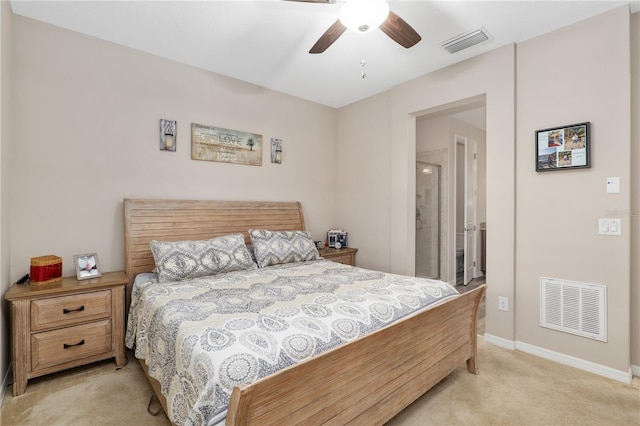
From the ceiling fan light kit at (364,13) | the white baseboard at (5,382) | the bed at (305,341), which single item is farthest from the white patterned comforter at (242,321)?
the ceiling fan light kit at (364,13)

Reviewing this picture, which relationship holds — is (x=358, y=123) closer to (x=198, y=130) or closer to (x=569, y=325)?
(x=198, y=130)

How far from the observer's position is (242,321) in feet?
5.08

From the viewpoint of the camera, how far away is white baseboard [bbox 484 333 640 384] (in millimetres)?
2277

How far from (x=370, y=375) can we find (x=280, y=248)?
5.91ft

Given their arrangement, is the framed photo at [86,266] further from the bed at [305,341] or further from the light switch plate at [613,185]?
the light switch plate at [613,185]

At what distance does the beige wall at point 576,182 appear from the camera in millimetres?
2283

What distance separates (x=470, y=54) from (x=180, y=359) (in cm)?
342

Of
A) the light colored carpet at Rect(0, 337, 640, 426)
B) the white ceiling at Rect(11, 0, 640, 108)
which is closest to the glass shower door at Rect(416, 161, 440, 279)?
the white ceiling at Rect(11, 0, 640, 108)

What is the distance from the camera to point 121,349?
97.7 inches

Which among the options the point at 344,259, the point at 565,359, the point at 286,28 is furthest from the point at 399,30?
the point at 565,359

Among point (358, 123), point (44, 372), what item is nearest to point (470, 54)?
point (358, 123)

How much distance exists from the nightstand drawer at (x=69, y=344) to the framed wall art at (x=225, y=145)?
1772 mm

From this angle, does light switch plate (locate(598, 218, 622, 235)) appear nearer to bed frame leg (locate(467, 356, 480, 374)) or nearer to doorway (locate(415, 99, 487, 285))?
bed frame leg (locate(467, 356, 480, 374))

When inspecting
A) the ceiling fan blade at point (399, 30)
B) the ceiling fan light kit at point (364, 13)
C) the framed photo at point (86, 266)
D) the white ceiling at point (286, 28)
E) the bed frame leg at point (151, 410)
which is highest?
the white ceiling at point (286, 28)
